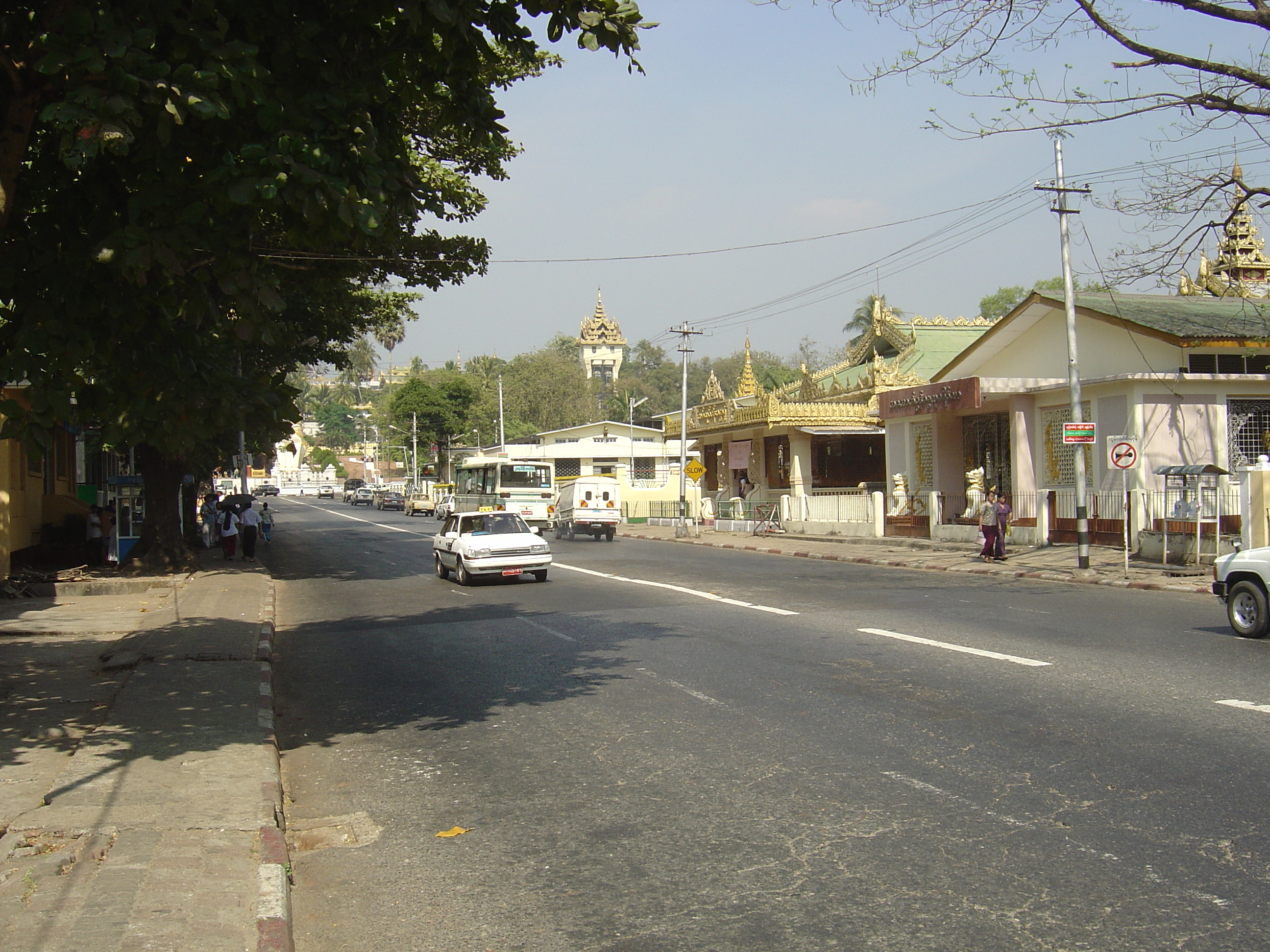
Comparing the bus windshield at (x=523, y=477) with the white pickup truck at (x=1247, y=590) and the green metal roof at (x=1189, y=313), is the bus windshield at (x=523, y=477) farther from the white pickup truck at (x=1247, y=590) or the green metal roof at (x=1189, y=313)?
the white pickup truck at (x=1247, y=590)

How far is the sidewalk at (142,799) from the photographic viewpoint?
4465 mm

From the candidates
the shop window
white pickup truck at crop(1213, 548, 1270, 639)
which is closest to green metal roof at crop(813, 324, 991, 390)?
the shop window

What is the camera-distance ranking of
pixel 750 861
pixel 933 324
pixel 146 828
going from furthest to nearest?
1. pixel 933 324
2. pixel 146 828
3. pixel 750 861

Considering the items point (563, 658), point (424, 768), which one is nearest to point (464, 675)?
point (563, 658)

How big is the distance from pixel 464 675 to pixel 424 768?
346cm

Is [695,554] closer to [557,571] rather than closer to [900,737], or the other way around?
[557,571]

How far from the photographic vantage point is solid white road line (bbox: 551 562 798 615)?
50.5 ft

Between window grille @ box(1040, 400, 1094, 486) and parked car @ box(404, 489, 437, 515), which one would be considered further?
parked car @ box(404, 489, 437, 515)

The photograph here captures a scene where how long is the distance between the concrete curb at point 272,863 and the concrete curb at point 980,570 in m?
15.4

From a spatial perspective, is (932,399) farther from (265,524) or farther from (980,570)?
(265,524)

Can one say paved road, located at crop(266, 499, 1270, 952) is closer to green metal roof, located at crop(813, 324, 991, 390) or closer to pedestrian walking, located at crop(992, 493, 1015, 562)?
pedestrian walking, located at crop(992, 493, 1015, 562)

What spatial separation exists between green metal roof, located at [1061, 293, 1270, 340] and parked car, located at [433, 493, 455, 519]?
28941mm

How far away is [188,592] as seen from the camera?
19.2 m

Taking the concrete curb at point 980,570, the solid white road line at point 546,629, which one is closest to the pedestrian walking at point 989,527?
the concrete curb at point 980,570
